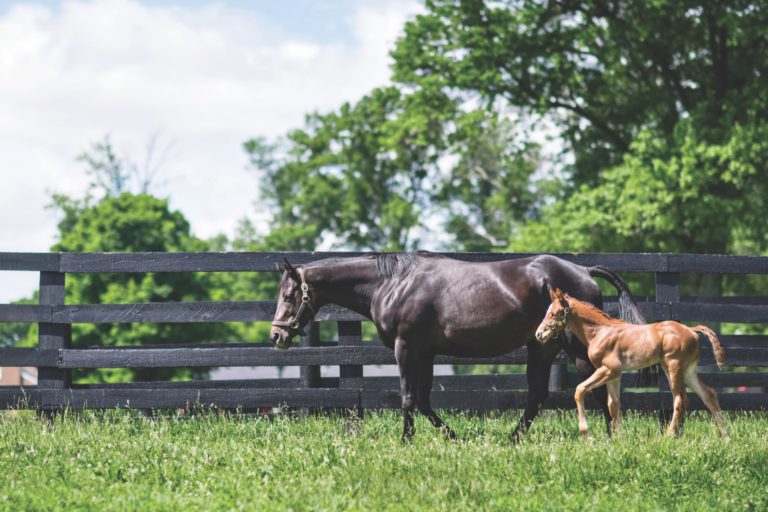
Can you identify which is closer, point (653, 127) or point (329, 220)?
point (653, 127)

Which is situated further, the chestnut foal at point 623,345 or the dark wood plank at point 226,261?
the dark wood plank at point 226,261

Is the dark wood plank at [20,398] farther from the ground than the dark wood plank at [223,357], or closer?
closer

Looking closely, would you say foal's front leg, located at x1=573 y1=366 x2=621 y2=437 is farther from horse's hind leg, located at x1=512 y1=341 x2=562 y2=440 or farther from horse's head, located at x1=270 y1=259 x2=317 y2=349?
horse's head, located at x1=270 y1=259 x2=317 y2=349

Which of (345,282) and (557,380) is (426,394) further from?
(557,380)

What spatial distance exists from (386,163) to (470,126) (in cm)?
1795

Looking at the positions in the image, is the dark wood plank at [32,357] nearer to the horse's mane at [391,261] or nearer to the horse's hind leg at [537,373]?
the horse's mane at [391,261]

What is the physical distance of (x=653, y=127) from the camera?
2334cm

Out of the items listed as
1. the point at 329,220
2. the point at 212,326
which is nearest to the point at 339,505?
the point at 212,326

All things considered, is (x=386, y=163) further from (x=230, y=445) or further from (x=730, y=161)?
(x=230, y=445)

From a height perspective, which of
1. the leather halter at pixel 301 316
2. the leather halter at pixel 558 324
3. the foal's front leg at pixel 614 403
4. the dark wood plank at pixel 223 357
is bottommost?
the foal's front leg at pixel 614 403

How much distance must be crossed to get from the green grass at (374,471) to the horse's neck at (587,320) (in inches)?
35.1

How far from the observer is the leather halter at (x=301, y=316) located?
8.38 m

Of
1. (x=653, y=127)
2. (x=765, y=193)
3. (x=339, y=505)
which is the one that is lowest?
(x=339, y=505)

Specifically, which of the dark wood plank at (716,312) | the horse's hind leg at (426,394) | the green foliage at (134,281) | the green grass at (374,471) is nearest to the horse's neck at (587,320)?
the green grass at (374,471)
